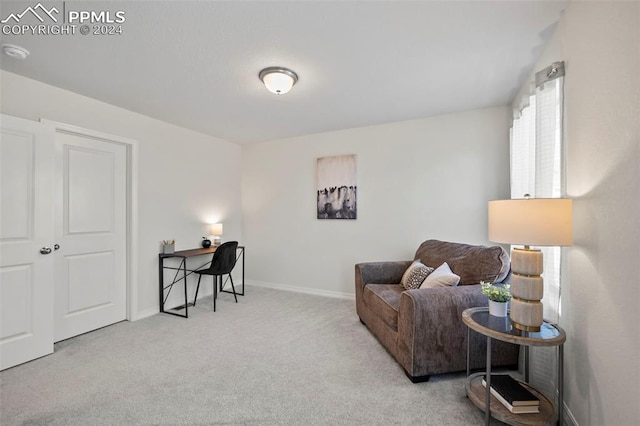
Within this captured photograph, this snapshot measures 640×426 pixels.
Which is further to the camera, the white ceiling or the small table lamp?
the white ceiling

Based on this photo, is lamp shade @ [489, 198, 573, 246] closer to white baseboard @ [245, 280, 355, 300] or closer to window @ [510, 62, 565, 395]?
window @ [510, 62, 565, 395]

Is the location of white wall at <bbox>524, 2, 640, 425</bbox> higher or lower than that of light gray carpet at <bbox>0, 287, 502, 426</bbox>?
higher

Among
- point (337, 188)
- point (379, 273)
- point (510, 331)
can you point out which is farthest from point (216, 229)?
point (510, 331)

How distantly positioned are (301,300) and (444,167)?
255cm

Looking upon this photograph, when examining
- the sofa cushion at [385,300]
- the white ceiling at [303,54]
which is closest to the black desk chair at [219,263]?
the white ceiling at [303,54]

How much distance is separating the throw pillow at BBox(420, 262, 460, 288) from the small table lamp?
0.66m

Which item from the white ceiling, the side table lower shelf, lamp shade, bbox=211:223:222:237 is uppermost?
the white ceiling

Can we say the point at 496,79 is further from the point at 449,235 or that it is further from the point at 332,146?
the point at 332,146

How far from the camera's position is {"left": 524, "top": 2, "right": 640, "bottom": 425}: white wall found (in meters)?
1.19

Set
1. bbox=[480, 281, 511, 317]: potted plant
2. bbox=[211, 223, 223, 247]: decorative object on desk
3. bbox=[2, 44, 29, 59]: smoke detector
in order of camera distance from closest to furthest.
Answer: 1. bbox=[480, 281, 511, 317]: potted plant
2. bbox=[2, 44, 29, 59]: smoke detector
3. bbox=[211, 223, 223, 247]: decorative object on desk

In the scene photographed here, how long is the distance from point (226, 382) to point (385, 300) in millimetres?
1409

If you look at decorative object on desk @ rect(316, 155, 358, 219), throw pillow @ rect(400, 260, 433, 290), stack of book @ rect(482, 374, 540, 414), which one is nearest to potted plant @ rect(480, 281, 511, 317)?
stack of book @ rect(482, 374, 540, 414)

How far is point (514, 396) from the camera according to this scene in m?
1.69

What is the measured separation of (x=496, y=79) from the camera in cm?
266
